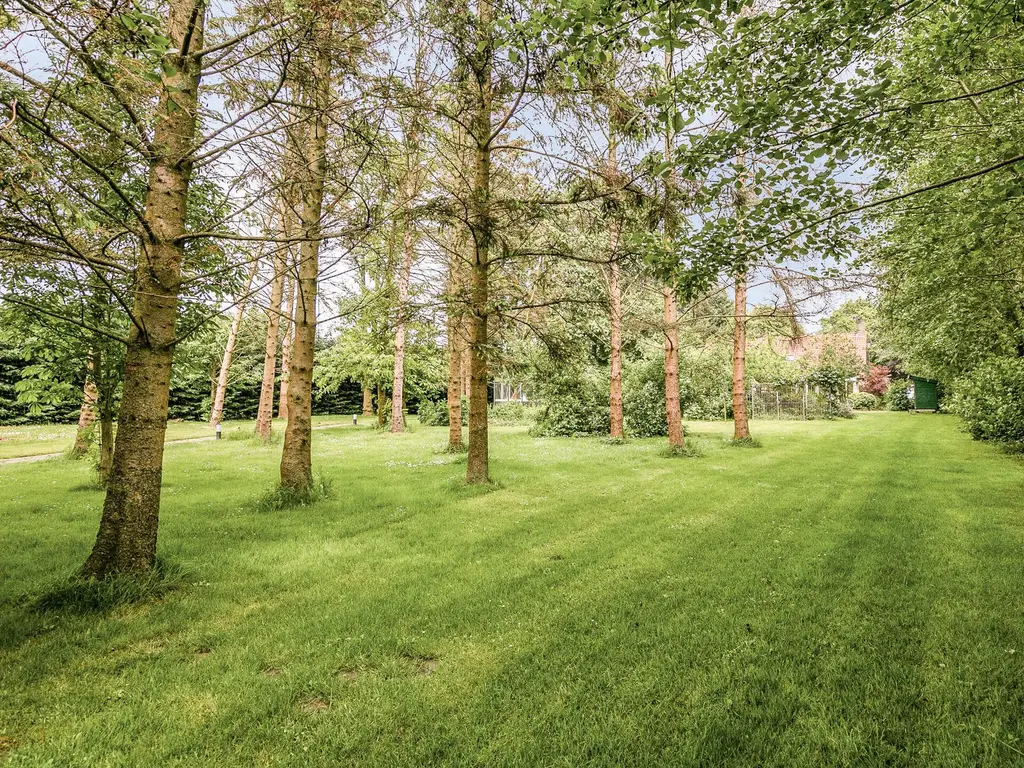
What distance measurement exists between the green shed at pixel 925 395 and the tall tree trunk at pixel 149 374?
45103 mm

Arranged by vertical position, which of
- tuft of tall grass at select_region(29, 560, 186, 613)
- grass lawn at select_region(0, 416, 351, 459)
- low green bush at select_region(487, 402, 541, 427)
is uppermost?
low green bush at select_region(487, 402, 541, 427)

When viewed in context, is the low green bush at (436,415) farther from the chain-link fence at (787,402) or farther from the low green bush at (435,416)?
the chain-link fence at (787,402)

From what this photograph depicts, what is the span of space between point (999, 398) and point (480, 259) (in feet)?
41.1

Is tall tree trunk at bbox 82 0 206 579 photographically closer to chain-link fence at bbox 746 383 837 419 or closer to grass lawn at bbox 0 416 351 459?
grass lawn at bbox 0 416 351 459

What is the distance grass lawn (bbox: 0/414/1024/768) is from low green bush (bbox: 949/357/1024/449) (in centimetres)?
450

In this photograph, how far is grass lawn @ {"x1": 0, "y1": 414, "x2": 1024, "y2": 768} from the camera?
2.49 meters

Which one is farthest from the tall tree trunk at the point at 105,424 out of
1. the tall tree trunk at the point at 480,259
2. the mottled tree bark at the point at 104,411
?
the tall tree trunk at the point at 480,259

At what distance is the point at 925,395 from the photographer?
36.2 meters

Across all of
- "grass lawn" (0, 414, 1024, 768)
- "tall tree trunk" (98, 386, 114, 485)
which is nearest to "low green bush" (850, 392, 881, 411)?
"grass lawn" (0, 414, 1024, 768)

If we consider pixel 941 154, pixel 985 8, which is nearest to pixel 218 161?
pixel 985 8

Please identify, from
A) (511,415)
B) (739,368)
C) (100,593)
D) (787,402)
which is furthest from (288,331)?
(787,402)

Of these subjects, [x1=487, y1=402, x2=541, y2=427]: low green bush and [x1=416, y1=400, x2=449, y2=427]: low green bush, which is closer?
[x1=416, y1=400, x2=449, y2=427]: low green bush

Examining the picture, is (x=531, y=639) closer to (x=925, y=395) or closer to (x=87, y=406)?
Result: (x=87, y=406)

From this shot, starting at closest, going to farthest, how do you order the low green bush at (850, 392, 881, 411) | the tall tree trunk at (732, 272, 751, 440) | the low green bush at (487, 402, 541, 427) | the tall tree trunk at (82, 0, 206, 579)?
the tall tree trunk at (82, 0, 206, 579), the tall tree trunk at (732, 272, 751, 440), the low green bush at (487, 402, 541, 427), the low green bush at (850, 392, 881, 411)
